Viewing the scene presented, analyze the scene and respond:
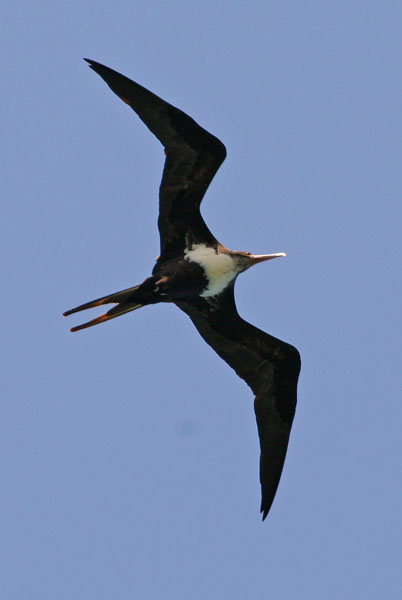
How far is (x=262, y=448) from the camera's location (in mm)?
10844

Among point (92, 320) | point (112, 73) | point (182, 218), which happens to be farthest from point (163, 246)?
point (112, 73)

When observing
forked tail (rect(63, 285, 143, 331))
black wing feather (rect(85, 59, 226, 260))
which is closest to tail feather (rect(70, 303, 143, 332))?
forked tail (rect(63, 285, 143, 331))

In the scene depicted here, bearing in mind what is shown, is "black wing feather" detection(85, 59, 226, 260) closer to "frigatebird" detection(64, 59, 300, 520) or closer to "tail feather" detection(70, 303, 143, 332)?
"frigatebird" detection(64, 59, 300, 520)

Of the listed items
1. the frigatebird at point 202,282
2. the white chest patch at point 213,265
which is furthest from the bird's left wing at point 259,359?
the white chest patch at point 213,265

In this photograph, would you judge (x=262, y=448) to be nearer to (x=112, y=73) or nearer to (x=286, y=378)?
(x=286, y=378)

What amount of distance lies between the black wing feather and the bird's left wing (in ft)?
2.09

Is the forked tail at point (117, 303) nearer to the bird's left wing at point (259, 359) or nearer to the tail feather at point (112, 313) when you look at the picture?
the tail feather at point (112, 313)

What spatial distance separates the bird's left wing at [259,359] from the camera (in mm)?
10914

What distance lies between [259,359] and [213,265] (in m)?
1.05

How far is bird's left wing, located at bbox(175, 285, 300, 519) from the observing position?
10.9 metres

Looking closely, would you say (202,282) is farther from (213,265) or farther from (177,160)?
(177,160)

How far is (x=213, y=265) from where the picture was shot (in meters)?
10.7

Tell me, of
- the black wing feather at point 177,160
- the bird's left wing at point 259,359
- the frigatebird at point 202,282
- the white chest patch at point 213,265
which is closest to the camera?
the black wing feather at point 177,160

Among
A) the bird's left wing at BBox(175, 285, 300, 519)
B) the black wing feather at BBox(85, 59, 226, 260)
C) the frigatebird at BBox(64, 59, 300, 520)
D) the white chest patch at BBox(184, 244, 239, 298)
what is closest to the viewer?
the black wing feather at BBox(85, 59, 226, 260)
